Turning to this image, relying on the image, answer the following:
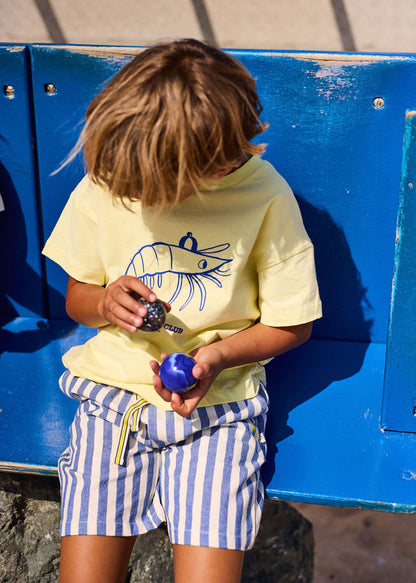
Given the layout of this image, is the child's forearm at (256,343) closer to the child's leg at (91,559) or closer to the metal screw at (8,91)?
the child's leg at (91,559)

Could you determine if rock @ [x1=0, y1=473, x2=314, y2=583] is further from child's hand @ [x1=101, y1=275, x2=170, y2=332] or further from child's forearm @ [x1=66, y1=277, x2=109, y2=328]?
child's hand @ [x1=101, y1=275, x2=170, y2=332]

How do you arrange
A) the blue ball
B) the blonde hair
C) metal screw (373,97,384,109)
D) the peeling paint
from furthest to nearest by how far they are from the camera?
metal screw (373,97,384,109), the peeling paint, the blue ball, the blonde hair

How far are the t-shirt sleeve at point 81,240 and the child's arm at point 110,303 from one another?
0.12 feet

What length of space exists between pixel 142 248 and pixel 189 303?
0.46 feet

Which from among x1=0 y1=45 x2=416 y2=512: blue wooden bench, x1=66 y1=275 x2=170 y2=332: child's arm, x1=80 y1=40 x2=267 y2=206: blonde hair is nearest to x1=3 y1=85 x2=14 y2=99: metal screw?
x1=0 y1=45 x2=416 y2=512: blue wooden bench

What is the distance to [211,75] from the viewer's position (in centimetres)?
103

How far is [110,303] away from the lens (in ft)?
3.98

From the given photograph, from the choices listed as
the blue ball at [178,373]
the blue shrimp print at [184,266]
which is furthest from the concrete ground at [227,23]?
the blue ball at [178,373]

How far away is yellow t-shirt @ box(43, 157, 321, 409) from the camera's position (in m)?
1.26

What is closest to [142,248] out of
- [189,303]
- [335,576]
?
[189,303]

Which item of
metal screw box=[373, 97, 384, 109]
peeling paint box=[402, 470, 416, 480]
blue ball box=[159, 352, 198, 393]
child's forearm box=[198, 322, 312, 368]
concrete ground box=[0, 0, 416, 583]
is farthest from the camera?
concrete ground box=[0, 0, 416, 583]

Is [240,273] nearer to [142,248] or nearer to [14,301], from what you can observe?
[142,248]

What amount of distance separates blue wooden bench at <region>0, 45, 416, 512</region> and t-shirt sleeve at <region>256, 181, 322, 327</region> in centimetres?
24

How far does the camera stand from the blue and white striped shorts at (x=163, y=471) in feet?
3.92
